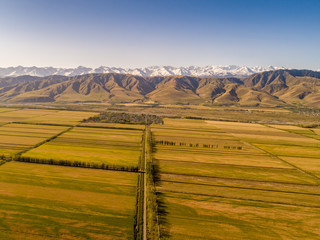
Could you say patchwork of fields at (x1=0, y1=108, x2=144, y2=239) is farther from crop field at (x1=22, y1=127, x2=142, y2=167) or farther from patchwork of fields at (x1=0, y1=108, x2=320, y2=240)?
patchwork of fields at (x1=0, y1=108, x2=320, y2=240)

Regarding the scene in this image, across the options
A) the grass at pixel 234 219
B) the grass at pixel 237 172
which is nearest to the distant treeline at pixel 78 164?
the grass at pixel 237 172

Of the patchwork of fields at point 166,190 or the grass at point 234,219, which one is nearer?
the grass at point 234,219

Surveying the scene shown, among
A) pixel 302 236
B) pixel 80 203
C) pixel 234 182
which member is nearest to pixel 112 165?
pixel 80 203

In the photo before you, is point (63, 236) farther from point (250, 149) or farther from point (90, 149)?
point (250, 149)

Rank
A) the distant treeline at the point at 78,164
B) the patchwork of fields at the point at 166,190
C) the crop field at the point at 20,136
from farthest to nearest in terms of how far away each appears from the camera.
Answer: the crop field at the point at 20,136 < the distant treeline at the point at 78,164 < the patchwork of fields at the point at 166,190

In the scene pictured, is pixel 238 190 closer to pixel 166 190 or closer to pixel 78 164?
pixel 166 190

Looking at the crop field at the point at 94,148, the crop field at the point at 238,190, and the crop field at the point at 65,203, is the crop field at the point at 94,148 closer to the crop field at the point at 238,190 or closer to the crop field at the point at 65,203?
the crop field at the point at 65,203

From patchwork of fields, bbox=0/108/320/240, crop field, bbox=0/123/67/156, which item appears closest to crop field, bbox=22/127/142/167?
patchwork of fields, bbox=0/108/320/240
